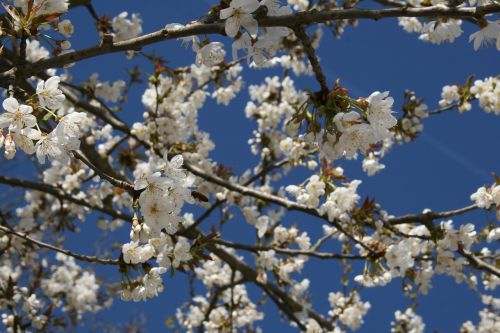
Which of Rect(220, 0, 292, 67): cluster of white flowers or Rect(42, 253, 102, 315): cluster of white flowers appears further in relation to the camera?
Rect(42, 253, 102, 315): cluster of white flowers

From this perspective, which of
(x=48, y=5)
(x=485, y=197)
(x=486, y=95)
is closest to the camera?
(x=48, y=5)

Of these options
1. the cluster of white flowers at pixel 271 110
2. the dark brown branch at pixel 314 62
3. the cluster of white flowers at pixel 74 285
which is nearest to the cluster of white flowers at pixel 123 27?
the cluster of white flowers at pixel 271 110

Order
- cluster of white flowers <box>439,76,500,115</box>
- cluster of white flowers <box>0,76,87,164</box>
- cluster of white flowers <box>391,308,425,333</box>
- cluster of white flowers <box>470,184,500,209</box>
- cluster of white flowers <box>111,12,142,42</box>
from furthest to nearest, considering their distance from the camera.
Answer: cluster of white flowers <box>391,308,425,333</box> < cluster of white flowers <box>111,12,142,42</box> < cluster of white flowers <box>439,76,500,115</box> < cluster of white flowers <box>470,184,500,209</box> < cluster of white flowers <box>0,76,87,164</box>

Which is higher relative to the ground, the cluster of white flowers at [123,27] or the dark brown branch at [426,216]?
the cluster of white flowers at [123,27]

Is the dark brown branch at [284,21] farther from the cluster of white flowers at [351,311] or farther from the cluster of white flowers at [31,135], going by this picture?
the cluster of white flowers at [351,311]

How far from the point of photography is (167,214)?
1.80 m

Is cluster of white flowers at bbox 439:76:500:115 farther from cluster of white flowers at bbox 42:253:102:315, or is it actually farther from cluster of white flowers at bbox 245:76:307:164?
cluster of white flowers at bbox 42:253:102:315

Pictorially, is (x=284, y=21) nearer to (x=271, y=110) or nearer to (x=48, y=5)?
(x=48, y=5)

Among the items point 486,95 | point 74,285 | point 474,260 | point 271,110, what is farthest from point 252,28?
point 74,285

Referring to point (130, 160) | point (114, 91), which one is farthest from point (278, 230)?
point (114, 91)

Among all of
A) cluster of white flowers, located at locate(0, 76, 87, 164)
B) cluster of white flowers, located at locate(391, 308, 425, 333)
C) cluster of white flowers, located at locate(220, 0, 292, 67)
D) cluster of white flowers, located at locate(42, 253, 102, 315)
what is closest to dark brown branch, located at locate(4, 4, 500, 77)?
cluster of white flowers, located at locate(220, 0, 292, 67)

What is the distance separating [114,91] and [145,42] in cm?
298

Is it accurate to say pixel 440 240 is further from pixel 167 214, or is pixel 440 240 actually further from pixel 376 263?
pixel 167 214

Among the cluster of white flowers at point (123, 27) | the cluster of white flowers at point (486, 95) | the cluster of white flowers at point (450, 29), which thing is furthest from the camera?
the cluster of white flowers at point (123, 27)
